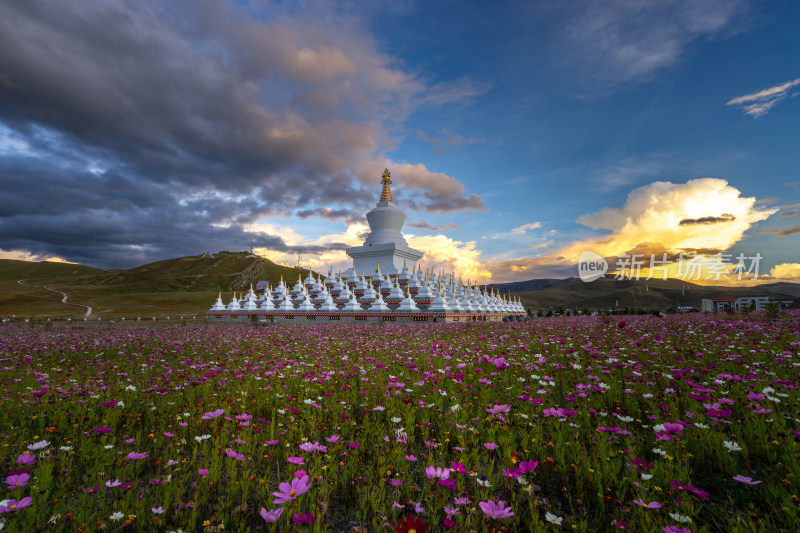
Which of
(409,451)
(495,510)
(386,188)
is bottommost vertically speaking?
(409,451)

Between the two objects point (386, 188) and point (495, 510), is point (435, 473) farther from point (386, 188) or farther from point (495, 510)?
point (386, 188)

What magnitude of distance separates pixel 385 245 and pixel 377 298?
1223cm

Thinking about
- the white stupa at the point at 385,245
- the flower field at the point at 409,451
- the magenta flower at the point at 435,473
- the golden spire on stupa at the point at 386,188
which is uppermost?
the golden spire on stupa at the point at 386,188

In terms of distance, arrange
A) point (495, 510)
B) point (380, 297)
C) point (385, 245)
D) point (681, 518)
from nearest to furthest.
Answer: point (495, 510) → point (681, 518) → point (380, 297) → point (385, 245)

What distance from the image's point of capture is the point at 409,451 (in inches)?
171

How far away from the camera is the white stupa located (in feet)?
165

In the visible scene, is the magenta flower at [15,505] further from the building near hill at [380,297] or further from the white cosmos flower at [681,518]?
the building near hill at [380,297]

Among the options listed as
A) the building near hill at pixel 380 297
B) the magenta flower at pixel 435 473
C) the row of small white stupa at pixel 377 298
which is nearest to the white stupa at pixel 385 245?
the building near hill at pixel 380 297

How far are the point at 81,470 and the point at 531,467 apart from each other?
16.2ft

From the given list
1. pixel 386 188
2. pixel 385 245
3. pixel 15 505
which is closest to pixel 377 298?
pixel 385 245

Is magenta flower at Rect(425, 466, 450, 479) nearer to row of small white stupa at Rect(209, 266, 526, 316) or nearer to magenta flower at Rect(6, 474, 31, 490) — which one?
magenta flower at Rect(6, 474, 31, 490)

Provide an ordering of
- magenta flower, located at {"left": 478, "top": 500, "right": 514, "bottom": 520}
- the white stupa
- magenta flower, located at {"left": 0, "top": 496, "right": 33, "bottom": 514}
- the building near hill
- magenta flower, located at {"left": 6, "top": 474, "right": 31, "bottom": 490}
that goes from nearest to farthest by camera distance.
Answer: magenta flower, located at {"left": 478, "top": 500, "right": 514, "bottom": 520}, magenta flower, located at {"left": 0, "top": 496, "right": 33, "bottom": 514}, magenta flower, located at {"left": 6, "top": 474, "right": 31, "bottom": 490}, the building near hill, the white stupa

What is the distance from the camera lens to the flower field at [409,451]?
295 cm

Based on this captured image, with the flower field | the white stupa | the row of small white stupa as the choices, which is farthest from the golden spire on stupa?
the flower field
